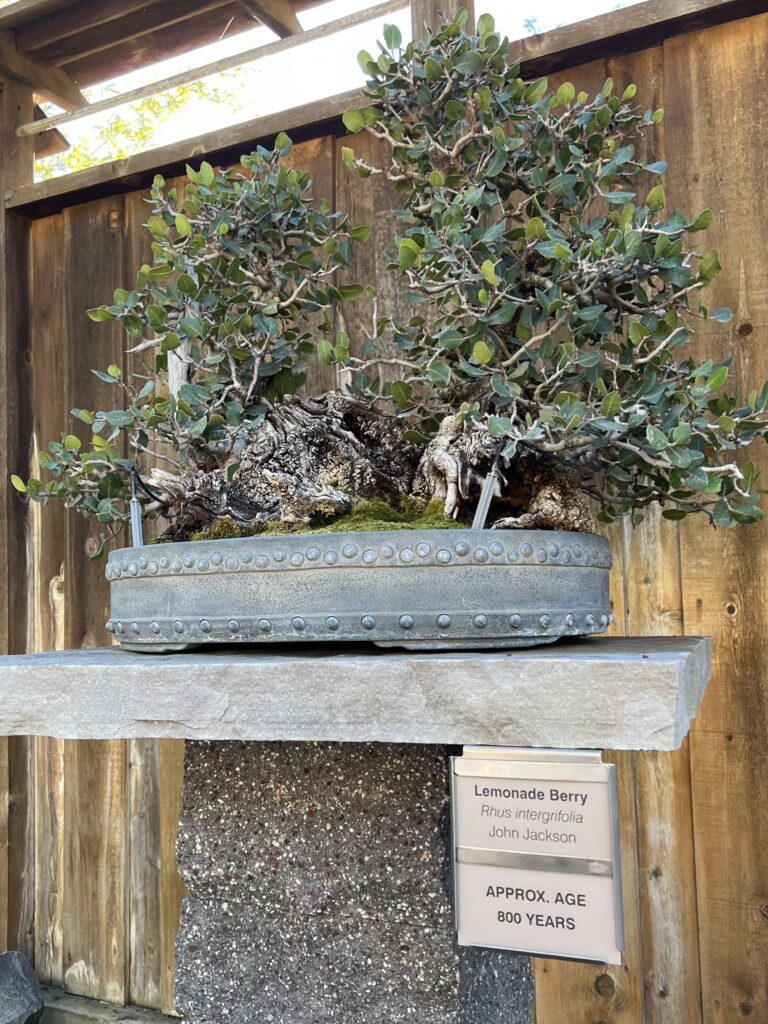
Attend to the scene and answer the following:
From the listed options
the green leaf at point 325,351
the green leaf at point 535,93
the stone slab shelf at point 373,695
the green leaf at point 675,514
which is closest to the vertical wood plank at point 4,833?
the stone slab shelf at point 373,695

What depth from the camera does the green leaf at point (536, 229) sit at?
0.77 m

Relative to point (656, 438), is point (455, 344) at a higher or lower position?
higher

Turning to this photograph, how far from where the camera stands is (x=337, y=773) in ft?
2.83

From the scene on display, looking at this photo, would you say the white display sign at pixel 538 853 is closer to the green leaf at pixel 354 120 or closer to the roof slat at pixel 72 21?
the green leaf at pixel 354 120

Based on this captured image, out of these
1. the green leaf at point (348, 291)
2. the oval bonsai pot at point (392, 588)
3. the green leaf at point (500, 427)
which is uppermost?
the green leaf at point (348, 291)

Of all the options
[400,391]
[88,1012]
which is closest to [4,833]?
[88,1012]

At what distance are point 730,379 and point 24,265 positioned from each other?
1.40m

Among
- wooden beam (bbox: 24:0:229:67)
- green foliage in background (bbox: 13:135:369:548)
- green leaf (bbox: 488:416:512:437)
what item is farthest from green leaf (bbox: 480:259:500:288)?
wooden beam (bbox: 24:0:229:67)

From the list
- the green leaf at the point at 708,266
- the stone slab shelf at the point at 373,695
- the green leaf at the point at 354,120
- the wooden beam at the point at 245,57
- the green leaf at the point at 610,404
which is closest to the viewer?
the stone slab shelf at the point at 373,695

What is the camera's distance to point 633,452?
→ 779mm

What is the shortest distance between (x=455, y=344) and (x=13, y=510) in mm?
1237

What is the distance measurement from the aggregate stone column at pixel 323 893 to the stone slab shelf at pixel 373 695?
0.51 feet

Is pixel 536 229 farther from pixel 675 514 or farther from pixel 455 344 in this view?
pixel 675 514

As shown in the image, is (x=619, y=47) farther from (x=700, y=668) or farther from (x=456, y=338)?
(x=700, y=668)
